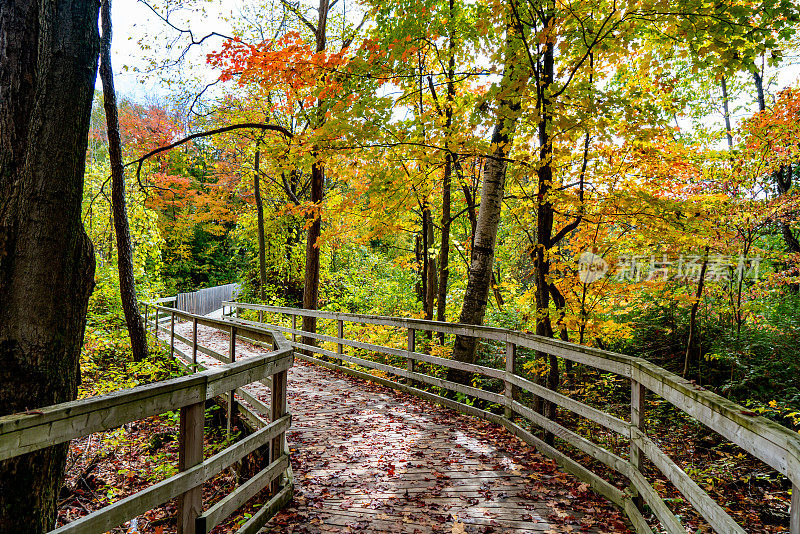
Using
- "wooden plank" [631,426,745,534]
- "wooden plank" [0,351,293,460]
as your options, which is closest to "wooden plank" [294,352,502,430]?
"wooden plank" [631,426,745,534]

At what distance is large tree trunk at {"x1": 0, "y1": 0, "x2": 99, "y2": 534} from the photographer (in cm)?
290

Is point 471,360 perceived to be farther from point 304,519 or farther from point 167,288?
point 167,288

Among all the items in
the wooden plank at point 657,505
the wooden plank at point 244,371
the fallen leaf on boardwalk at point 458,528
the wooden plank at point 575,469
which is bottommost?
the fallen leaf on boardwalk at point 458,528

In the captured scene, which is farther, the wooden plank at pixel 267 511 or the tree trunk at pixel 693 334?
the tree trunk at pixel 693 334

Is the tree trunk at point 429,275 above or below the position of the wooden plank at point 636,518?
above

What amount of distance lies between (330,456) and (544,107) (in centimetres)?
448

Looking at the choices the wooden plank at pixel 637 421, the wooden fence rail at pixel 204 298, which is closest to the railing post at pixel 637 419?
the wooden plank at pixel 637 421

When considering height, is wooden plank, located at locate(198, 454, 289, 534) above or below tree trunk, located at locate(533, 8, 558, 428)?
below

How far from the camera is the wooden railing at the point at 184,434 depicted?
69.8 inches

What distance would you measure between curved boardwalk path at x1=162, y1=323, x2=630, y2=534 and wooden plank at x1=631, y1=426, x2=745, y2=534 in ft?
2.35

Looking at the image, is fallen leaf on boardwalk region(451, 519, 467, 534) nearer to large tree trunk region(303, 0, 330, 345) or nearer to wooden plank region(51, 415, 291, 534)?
wooden plank region(51, 415, 291, 534)

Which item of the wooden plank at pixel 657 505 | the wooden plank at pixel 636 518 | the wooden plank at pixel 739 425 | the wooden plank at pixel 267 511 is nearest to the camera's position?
the wooden plank at pixel 739 425

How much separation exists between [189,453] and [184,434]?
0.38 ft

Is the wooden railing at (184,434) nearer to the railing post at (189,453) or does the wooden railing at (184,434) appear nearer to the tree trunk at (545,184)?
the railing post at (189,453)
